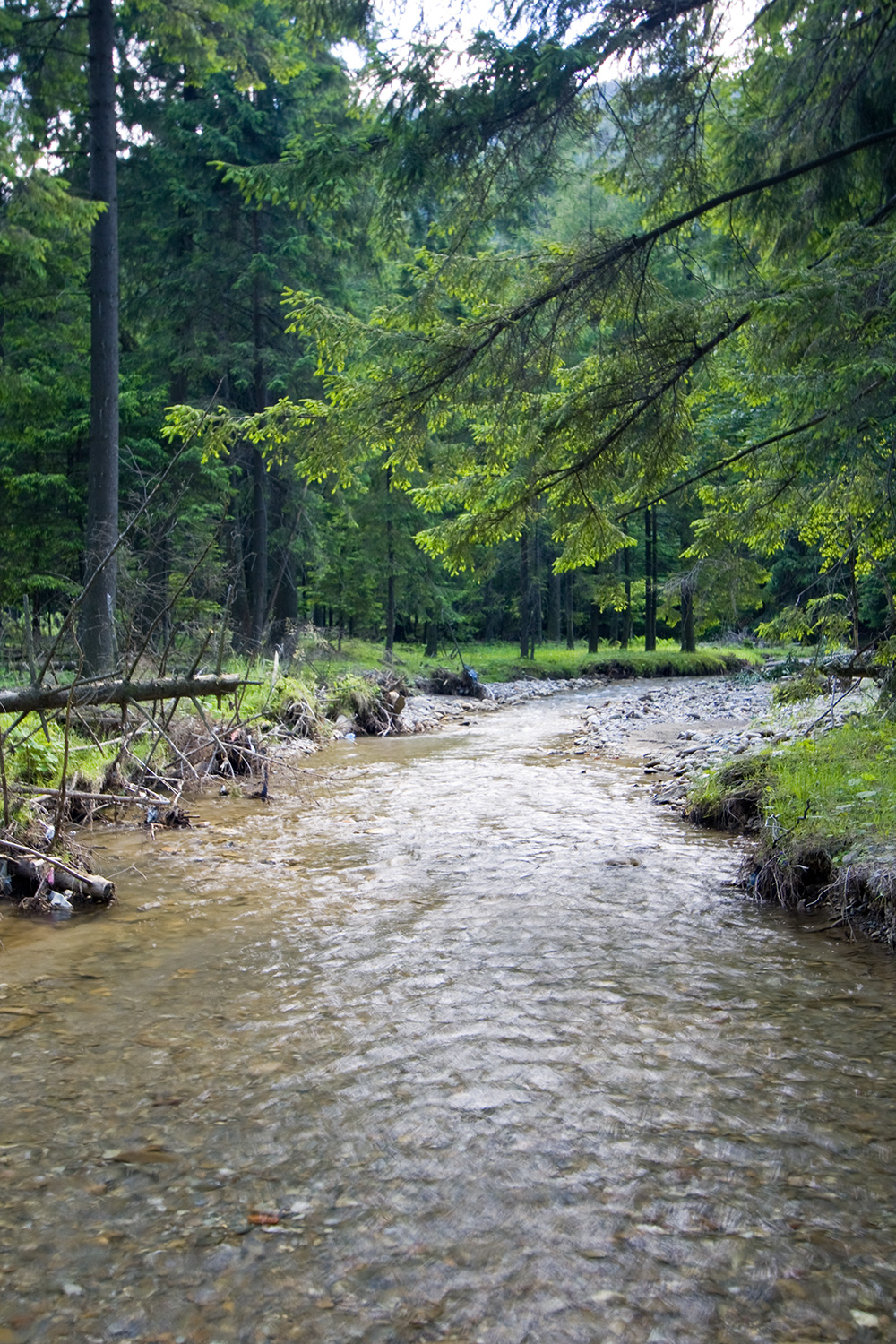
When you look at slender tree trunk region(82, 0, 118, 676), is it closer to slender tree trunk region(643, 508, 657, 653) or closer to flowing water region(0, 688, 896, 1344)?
flowing water region(0, 688, 896, 1344)

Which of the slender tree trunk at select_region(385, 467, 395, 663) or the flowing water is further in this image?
the slender tree trunk at select_region(385, 467, 395, 663)

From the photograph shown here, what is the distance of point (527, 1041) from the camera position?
11.6ft

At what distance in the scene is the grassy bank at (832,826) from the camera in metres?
4.83

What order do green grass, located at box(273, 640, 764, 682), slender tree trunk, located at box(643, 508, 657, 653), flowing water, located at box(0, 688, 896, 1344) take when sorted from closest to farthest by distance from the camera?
flowing water, located at box(0, 688, 896, 1344), green grass, located at box(273, 640, 764, 682), slender tree trunk, located at box(643, 508, 657, 653)

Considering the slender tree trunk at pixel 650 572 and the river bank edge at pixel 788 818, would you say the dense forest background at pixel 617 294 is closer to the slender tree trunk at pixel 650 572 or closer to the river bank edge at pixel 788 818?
the river bank edge at pixel 788 818

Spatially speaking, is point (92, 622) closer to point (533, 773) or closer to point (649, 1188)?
point (533, 773)

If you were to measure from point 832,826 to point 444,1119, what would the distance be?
10.8ft

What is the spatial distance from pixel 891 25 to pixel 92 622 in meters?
10.5

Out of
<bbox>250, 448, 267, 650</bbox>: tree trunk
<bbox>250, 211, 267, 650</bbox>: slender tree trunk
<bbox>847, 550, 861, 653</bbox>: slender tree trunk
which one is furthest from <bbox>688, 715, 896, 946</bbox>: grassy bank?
<bbox>250, 211, 267, 650</bbox>: slender tree trunk

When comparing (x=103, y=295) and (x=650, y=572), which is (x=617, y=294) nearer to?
(x=103, y=295)

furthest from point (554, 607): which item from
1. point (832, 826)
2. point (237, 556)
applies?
point (832, 826)

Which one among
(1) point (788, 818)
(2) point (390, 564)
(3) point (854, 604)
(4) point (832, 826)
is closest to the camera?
(4) point (832, 826)

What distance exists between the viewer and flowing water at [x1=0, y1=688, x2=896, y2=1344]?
7.13 feet

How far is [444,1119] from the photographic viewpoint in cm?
299
